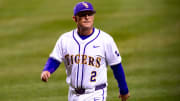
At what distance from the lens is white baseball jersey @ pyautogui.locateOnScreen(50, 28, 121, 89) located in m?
5.72

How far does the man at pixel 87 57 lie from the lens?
5.70m

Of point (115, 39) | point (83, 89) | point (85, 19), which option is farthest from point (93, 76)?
point (115, 39)

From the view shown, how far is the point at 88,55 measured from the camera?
18.9ft

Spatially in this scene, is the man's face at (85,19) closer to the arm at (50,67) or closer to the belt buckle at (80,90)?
the arm at (50,67)

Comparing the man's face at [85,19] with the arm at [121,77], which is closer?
the man's face at [85,19]

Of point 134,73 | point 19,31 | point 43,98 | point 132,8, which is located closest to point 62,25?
point 19,31

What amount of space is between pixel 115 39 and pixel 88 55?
26.3ft

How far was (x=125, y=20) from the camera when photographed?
15.7 meters

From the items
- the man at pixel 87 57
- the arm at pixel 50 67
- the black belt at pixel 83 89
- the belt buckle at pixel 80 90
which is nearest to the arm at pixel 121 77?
the man at pixel 87 57

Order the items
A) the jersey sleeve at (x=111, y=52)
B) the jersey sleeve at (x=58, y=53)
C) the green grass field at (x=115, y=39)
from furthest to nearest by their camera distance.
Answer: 1. the green grass field at (x=115, y=39)
2. the jersey sleeve at (x=58, y=53)
3. the jersey sleeve at (x=111, y=52)

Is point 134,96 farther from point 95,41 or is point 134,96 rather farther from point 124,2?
point 124,2

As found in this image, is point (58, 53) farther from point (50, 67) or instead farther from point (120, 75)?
point (120, 75)

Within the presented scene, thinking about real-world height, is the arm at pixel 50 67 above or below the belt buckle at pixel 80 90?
above

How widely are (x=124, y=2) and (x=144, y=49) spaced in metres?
5.13
